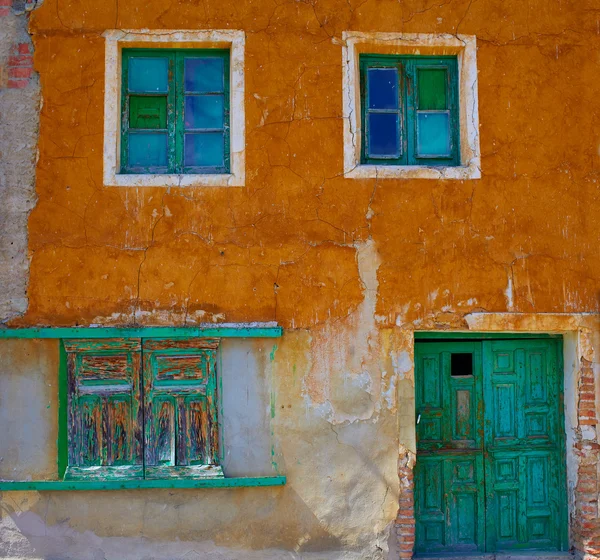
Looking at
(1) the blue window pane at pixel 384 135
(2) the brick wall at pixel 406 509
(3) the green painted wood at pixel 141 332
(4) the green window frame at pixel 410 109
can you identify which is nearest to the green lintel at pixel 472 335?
(2) the brick wall at pixel 406 509

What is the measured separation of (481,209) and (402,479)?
217 centimetres

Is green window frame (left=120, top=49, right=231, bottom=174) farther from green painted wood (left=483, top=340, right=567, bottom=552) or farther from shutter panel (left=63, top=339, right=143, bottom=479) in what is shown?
green painted wood (left=483, top=340, right=567, bottom=552)

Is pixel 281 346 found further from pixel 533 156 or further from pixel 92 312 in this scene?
pixel 533 156

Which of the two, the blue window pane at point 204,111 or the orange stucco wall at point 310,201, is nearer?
the orange stucco wall at point 310,201

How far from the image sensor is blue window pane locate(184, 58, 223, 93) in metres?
5.85

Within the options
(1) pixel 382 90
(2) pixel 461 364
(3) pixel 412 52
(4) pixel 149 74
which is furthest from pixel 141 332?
(3) pixel 412 52

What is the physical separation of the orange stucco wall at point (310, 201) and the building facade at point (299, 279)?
0.06ft

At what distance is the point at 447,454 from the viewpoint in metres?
5.84

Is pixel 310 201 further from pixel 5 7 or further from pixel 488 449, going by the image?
pixel 5 7

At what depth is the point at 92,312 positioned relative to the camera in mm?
5527

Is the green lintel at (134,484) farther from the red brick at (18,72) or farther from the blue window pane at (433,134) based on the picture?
the red brick at (18,72)

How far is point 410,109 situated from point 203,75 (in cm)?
169

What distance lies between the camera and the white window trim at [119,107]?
5605mm

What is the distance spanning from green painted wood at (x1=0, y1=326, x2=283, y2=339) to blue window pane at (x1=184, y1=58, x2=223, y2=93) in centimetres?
193
